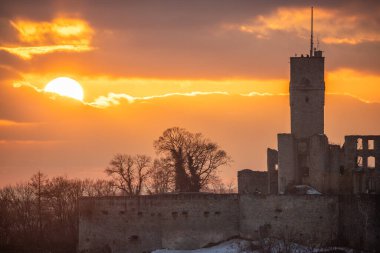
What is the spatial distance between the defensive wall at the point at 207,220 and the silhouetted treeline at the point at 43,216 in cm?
559

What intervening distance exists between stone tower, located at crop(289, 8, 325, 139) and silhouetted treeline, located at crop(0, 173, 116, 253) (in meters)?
17.1

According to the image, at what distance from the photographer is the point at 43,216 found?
94.6 meters

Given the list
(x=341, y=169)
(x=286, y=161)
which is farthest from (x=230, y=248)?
(x=341, y=169)

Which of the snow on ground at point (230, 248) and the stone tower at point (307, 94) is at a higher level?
the stone tower at point (307, 94)

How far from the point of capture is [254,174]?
88312mm

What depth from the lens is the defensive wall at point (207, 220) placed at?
7606 cm

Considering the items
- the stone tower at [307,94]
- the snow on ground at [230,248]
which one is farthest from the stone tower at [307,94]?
the snow on ground at [230,248]

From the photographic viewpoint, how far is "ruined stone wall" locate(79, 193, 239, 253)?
79750 millimetres

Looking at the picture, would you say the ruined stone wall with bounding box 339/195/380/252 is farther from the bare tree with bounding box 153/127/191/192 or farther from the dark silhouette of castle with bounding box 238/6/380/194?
the bare tree with bounding box 153/127/191/192

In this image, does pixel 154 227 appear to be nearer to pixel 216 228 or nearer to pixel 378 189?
pixel 216 228

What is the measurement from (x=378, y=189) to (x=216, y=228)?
1069 centimetres

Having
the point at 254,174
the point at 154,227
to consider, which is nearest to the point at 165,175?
the point at 254,174

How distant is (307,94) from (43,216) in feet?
71.3

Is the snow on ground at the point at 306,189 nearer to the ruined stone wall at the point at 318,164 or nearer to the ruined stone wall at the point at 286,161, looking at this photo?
the ruined stone wall at the point at 318,164
